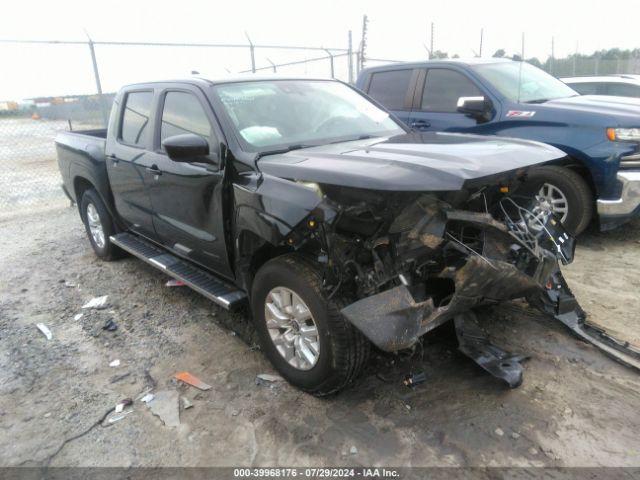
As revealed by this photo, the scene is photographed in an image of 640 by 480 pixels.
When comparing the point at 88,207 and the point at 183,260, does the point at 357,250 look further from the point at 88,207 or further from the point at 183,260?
the point at 88,207

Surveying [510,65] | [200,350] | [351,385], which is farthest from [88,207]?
[510,65]

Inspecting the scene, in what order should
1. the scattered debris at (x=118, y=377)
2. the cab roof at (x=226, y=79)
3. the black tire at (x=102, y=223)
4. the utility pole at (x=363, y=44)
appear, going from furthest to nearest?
the utility pole at (x=363, y=44)
the black tire at (x=102, y=223)
the cab roof at (x=226, y=79)
the scattered debris at (x=118, y=377)

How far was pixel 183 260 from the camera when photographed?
13.9 feet

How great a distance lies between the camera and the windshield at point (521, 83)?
5570mm

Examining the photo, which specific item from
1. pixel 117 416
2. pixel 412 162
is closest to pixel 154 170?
pixel 117 416

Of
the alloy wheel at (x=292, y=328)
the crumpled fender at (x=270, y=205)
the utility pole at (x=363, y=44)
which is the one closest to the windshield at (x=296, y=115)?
the crumpled fender at (x=270, y=205)

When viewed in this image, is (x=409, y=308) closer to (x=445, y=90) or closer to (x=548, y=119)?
(x=548, y=119)

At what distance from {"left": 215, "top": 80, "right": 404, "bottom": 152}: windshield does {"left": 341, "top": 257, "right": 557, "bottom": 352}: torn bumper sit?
1.33 m

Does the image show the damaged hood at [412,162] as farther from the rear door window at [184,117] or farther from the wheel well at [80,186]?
the wheel well at [80,186]

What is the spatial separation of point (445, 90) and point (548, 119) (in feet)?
4.30

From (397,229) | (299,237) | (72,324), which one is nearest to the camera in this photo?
(397,229)

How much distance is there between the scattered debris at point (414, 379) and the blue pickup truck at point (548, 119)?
6.30ft

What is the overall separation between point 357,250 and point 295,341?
0.74 meters

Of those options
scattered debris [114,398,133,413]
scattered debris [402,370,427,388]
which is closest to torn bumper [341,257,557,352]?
scattered debris [402,370,427,388]
